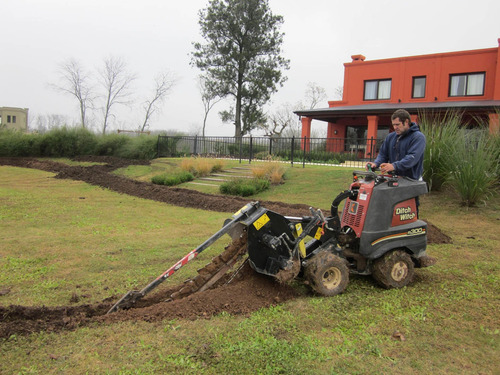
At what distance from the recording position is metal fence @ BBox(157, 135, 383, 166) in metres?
19.3

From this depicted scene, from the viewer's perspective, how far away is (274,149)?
21172mm

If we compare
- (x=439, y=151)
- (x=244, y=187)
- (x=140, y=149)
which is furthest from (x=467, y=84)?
(x=140, y=149)

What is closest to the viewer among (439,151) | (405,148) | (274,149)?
(405,148)

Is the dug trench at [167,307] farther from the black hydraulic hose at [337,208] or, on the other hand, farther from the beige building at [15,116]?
the beige building at [15,116]

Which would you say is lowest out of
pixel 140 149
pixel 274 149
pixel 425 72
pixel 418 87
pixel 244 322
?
pixel 244 322

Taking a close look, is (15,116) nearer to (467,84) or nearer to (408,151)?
(467,84)

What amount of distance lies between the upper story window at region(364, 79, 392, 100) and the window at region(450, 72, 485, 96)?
3.83m

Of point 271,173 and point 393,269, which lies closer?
point 393,269

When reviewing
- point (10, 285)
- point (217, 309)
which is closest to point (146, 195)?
point (10, 285)

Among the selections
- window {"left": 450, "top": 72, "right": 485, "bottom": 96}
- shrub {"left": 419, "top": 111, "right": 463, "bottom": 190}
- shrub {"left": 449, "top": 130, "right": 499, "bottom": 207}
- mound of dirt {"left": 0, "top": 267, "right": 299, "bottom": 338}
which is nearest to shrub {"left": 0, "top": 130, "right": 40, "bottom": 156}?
shrub {"left": 419, "top": 111, "right": 463, "bottom": 190}

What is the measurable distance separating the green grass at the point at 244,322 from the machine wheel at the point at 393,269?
0.39 ft

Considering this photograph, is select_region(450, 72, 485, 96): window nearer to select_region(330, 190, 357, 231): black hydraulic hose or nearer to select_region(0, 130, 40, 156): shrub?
select_region(330, 190, 357, 231): black hydraulic hose

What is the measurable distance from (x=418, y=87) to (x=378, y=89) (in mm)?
2551

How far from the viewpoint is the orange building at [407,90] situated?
21.9 metres
